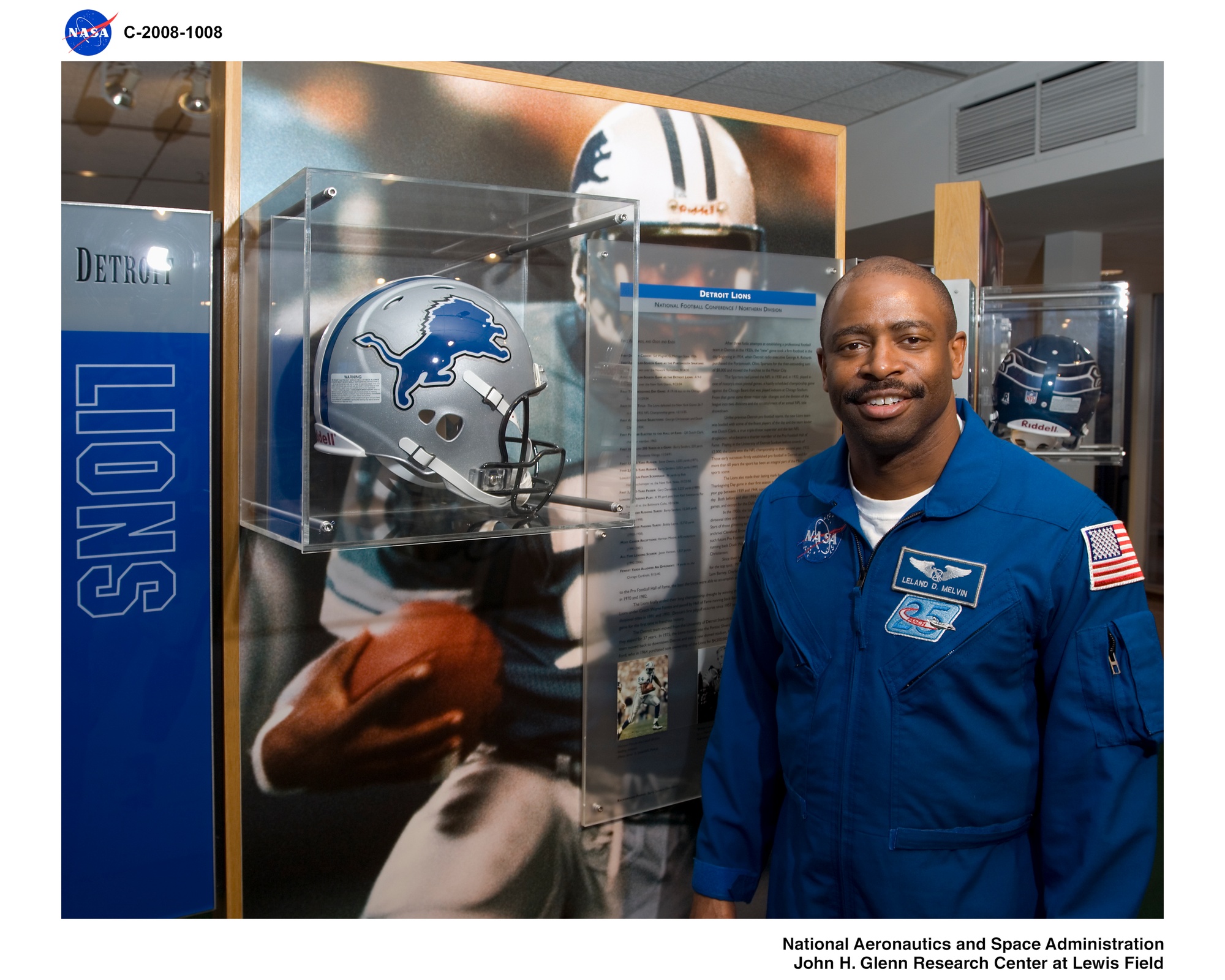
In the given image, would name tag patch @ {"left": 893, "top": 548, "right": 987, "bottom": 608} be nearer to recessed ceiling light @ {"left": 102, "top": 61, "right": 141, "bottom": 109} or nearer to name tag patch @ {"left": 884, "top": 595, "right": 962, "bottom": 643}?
name tag patch @ {"left": 884, "top": 595, "right": 962, "bottom": 643}

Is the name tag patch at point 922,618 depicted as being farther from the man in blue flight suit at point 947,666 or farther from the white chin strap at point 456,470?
the white chin strap at point 456,470

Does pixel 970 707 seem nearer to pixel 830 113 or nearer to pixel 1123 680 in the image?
pixel 1123 680

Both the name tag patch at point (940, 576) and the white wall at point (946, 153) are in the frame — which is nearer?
the name tag patch at point (940, 576)

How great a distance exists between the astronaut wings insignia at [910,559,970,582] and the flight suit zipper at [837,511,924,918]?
66 mm

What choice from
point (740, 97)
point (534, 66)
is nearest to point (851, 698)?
point (534, 66)

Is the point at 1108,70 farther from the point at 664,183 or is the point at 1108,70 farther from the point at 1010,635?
the point at 1010,635

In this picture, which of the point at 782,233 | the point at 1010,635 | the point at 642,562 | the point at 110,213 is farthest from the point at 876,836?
the point at 110,213

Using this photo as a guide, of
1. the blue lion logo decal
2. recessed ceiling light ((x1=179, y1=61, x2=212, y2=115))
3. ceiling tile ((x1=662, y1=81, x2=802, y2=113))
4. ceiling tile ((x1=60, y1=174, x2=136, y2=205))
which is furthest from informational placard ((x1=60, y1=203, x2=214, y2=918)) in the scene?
ceiling tile ((x1=60, y1=174, x2=136, y2=205))

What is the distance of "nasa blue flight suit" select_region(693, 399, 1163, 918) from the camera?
52.4 inches

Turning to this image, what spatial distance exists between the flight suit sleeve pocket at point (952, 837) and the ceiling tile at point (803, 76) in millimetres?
4208

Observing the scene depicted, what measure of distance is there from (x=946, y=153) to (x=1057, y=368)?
3462 mm

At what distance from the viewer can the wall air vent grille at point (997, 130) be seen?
487 cm

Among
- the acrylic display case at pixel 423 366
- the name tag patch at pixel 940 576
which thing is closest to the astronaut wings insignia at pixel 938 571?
the name tag patch at pixel 940 576

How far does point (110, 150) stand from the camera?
17.1 ft
